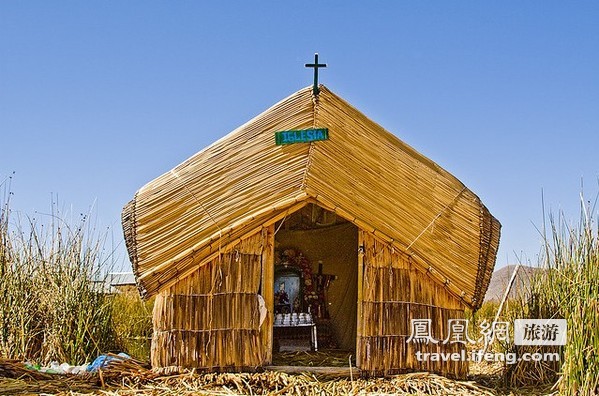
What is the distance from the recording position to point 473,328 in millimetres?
10023

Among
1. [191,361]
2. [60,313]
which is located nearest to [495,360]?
[191,361]

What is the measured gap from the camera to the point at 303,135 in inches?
265

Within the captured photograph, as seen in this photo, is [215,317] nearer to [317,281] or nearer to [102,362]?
[102,362]

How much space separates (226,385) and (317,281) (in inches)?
117

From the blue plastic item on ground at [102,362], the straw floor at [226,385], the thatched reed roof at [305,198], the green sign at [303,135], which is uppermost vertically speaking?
the green sign at [303,135]

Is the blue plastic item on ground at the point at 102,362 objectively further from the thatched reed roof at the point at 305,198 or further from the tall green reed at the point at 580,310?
the tall green reed at the point at 580,310

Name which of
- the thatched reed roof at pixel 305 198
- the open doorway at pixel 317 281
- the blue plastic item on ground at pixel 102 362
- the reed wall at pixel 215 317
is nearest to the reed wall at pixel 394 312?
the thatched reed roof at pixel 305 198

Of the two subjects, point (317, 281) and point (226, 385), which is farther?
point (317, 281)

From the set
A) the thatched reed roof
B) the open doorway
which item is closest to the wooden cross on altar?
the thatched reed roof

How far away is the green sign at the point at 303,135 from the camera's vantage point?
674cm

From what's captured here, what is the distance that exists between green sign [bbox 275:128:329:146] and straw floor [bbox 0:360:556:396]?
6.76 feet

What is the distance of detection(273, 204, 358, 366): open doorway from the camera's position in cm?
847

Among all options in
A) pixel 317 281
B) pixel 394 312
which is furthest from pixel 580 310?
pixel 317 281

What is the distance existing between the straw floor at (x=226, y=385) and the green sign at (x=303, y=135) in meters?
2.06
